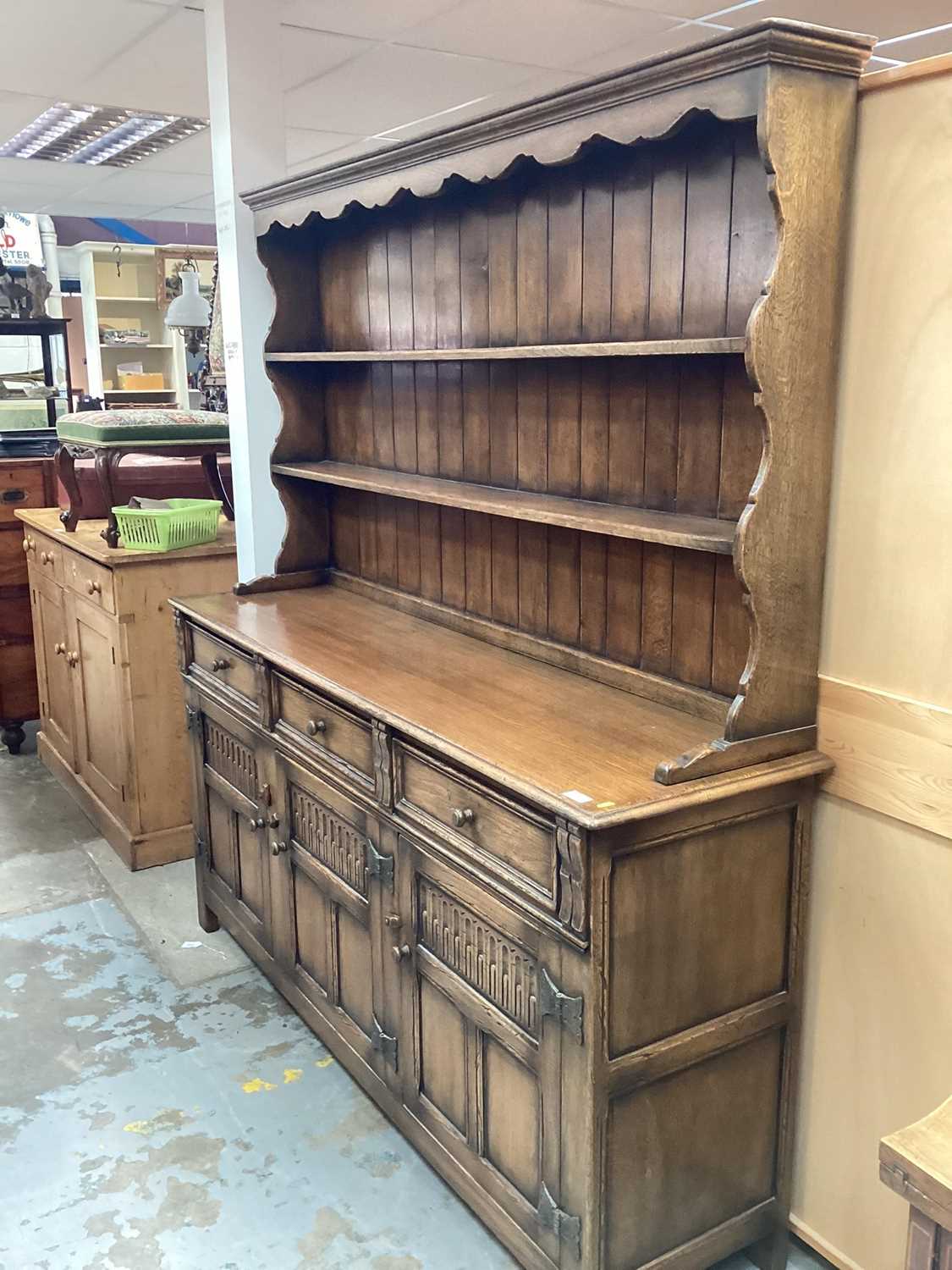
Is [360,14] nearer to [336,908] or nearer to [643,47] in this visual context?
[643,47]

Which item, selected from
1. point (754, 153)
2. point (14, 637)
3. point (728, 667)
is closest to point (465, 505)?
point (728, 667)

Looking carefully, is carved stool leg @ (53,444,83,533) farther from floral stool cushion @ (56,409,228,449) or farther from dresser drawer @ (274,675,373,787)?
dresser drawer @ (274,675,373,787)

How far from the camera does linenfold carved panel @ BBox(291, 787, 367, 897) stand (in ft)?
7.32

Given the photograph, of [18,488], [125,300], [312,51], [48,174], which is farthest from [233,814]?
[125,300]

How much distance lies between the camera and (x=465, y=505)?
2246 mm

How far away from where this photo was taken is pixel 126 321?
1019cm

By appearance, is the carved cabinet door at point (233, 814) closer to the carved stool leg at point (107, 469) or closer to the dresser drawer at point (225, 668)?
the dresser drawer at point (225, 668)

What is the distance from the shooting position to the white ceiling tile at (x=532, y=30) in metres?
3.66

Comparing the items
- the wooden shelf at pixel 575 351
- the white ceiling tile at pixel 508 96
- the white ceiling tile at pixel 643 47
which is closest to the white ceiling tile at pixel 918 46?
the white ceiling tile at pixel 643 47

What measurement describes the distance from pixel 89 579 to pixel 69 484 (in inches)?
18.8

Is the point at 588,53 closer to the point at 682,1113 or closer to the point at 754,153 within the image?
the point at 754,153

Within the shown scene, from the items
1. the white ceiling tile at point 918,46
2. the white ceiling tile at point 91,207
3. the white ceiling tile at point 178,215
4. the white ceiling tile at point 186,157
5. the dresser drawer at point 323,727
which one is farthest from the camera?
the white ceiling tile at point 178,215

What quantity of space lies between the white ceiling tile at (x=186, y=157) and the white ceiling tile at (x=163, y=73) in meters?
0.89

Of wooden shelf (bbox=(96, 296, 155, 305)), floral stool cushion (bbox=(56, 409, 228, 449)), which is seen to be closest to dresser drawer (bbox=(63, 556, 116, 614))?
floral stool cushion (bbox=(56, 409, 228, 449))
